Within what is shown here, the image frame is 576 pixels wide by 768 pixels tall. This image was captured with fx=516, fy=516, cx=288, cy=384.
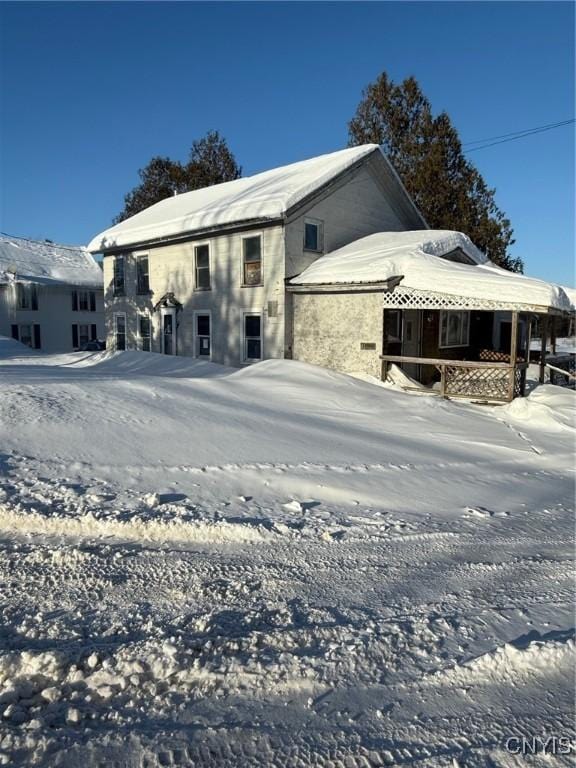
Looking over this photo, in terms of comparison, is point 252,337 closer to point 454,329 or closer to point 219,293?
point 219,293

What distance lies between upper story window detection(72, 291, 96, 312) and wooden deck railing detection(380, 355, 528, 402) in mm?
31469

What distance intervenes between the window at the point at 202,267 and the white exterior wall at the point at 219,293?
0.18m

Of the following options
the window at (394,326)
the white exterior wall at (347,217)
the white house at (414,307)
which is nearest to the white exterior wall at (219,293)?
the white exterior wall at (347,217)

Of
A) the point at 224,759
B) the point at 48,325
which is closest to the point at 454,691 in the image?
the point at 224,759

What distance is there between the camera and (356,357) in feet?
48.1

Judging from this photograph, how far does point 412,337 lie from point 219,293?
267 inches

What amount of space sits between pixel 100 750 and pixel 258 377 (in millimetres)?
9792

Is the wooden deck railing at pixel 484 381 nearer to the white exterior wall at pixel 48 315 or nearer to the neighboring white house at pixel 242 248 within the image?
the neighboring white house at pixel 242 248

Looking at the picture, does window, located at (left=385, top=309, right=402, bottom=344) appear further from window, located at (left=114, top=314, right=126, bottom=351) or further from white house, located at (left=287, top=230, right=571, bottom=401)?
window, located at (left=114, top=314, right=126, bottom=351)

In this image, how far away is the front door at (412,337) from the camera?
16.3 m

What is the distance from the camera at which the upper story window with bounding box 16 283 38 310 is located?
121 ft

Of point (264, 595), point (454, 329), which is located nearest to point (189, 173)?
point (454, 329)

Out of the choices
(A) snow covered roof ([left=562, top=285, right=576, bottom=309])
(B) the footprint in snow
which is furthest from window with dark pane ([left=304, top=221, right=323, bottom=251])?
(B) the footprint in snow

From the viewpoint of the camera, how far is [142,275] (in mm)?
21406
